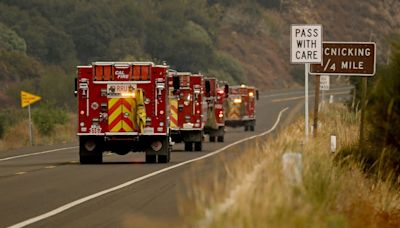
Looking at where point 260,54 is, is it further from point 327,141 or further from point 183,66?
point 327,141

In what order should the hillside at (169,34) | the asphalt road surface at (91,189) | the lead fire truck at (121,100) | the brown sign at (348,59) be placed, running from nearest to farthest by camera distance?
the asphalt road surface at (91,189), the brown sign at (348,59), the lead fire truck at (121,100), the hillside at (169,34)

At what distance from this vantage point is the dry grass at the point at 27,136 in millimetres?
51675

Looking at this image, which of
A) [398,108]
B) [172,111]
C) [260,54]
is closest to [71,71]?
[260,54]

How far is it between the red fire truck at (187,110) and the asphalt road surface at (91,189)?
2.75 feet

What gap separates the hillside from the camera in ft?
313

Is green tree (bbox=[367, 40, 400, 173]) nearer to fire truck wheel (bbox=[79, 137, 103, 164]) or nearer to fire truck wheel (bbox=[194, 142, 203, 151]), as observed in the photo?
fire truck wheel (bbox=[79, 137, 103, 164])

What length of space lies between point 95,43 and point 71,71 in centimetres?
762

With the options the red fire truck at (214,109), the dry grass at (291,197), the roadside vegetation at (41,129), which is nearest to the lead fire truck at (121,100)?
the dry grass at (291,197)

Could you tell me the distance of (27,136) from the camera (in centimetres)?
5572

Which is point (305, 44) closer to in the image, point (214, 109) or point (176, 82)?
point (176, 82)

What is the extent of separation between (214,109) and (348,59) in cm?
2245

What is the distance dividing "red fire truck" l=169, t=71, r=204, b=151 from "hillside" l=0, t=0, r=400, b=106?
42.5 m

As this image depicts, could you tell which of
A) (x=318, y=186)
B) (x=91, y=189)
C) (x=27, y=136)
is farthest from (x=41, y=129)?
(x=318, y=186)

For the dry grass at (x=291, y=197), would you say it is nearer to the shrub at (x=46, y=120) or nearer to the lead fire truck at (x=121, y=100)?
the lead fire truck at (x=121, y=100)
